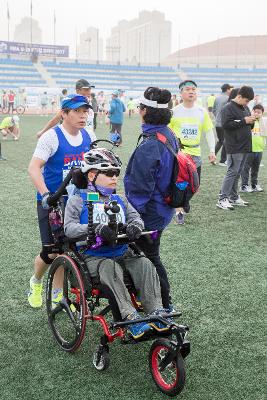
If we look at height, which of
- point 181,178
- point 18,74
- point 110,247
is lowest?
point 110,247

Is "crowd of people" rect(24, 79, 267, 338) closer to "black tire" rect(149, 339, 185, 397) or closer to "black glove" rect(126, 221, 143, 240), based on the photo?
"black glove" rect(126, 221, 143, 240)

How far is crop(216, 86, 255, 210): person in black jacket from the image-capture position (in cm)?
707

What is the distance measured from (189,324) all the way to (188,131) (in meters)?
3.19

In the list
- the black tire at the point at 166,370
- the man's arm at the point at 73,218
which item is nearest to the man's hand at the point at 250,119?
the man's arm at the point at 73,218

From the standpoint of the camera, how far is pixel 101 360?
3.02 metres

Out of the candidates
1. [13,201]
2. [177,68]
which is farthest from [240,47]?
[13,201]

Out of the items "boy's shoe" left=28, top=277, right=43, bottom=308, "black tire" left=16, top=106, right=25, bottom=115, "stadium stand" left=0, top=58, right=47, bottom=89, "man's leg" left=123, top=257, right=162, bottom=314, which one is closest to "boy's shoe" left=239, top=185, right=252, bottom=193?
"boy's shoe" left=28, top=277, right=43, bottom=308

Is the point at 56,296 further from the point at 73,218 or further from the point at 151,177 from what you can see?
the point at 151,177

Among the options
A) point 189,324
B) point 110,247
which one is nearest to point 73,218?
point 110,247

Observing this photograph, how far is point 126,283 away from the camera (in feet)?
10.3

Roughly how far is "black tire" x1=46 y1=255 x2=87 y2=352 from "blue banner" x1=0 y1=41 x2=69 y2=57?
174 feet

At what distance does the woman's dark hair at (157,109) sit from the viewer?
3336mm

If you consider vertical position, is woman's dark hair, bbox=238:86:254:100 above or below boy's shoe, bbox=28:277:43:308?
above

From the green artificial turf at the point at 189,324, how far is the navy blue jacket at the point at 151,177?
0.93m
